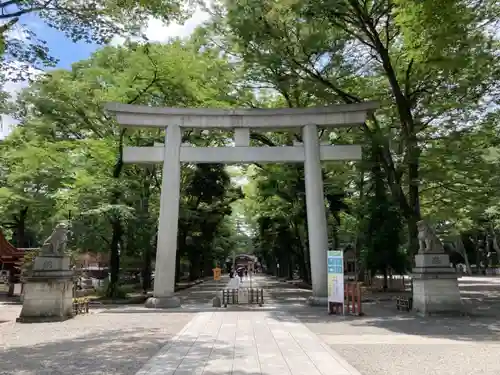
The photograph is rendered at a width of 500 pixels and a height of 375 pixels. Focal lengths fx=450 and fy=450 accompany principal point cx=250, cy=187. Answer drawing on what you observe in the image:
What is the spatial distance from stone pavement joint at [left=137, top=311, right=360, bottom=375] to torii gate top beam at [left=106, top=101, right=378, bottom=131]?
320 inches

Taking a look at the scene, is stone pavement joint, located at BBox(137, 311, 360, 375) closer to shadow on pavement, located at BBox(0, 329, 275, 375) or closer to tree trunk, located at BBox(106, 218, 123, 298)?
shadow on pavement, located at BBox(0, 329, 275, 375)

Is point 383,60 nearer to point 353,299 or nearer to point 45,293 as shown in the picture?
point 353,299

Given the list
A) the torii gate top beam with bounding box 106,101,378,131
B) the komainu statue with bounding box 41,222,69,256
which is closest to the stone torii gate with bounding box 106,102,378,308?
the torii gate top beam with bounding box 106,101,378,131

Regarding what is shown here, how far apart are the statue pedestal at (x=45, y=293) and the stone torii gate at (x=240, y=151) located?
3.91 meters

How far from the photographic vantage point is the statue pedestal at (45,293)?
44.8 ft

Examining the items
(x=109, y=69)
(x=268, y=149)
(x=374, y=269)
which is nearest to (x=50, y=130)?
(x=109, y=69)

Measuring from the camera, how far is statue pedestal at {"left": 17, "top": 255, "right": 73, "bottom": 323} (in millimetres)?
13664

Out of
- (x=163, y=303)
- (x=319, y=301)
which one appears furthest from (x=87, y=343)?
(x=319, y=301)

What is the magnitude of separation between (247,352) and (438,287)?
26.1 feet

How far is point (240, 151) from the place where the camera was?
1770 centimetres

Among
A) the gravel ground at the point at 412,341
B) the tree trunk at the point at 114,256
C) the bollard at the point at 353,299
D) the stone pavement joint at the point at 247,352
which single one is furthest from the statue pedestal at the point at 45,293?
the bollard at the point at 353,299

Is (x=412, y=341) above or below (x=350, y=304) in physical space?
below

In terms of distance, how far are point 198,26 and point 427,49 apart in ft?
37.6

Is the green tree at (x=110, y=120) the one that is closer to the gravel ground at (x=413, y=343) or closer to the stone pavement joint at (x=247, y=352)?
the stone pavement joint at (x=247, y=352)
